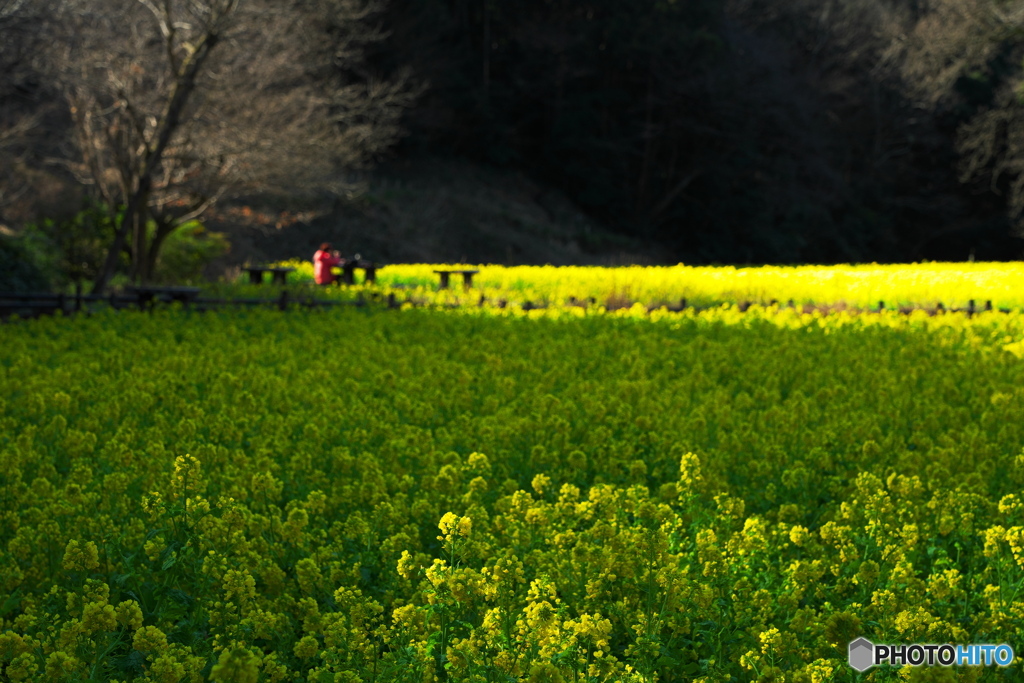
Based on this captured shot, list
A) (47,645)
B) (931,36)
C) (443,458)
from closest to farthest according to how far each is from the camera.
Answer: (47,645), (443,458), (931,36)

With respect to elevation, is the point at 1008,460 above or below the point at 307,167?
below

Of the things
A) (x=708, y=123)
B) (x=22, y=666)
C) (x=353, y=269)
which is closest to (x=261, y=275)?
(x=353, y=269)

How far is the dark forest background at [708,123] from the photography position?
46.7 meters

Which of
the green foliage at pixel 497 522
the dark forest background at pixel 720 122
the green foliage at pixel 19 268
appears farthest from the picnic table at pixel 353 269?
the dark forest background at pixel 720 122

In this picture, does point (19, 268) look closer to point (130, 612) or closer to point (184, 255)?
point (184, 255)

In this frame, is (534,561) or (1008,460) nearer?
Result: (534,561)

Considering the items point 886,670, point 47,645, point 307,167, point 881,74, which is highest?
point 881,74

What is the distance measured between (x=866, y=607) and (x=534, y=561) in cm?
155

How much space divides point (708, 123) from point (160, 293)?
127ft

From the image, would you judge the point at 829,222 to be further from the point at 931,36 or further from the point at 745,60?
the point at 931,36

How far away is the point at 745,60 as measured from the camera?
2095 inches

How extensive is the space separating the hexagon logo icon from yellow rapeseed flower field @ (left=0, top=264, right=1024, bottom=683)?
0.18 ft

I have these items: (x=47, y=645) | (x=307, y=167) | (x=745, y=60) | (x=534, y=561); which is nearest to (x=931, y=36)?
(x=307, y=167)

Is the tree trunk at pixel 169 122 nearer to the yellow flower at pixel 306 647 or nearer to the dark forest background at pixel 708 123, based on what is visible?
the yellow flower at pixel 306 647
